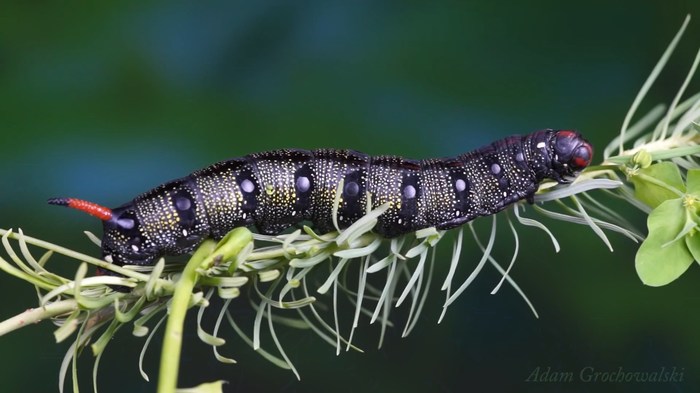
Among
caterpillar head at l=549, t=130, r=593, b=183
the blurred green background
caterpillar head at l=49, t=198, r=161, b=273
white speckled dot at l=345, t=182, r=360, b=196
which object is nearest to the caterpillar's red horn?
caterpillar head at l=49, t=198, r=161, b=273

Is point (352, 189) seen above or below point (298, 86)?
below

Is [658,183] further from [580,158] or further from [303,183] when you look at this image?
[303,183]

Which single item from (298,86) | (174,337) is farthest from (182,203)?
(298,86)

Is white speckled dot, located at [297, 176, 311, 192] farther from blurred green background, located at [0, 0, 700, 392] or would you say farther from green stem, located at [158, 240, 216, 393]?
blurred green background, located at [0, 0, 700, 392]

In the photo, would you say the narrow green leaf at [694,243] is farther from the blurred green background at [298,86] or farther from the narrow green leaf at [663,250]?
the blurred green background at [298,86]

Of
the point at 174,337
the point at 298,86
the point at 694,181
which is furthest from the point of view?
the point at 298,86

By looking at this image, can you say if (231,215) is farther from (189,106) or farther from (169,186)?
(189,106)

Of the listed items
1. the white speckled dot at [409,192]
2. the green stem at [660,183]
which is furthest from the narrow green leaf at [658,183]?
the white speckled dot at [409,192]
